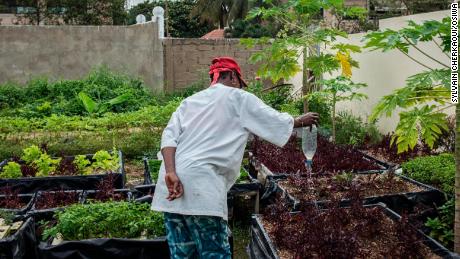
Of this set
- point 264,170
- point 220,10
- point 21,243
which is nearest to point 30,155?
point 21,243

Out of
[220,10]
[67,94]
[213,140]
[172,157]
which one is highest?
[220,10]

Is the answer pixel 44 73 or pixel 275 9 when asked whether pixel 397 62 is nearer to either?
pixel 275 9

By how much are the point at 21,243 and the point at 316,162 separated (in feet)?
11.9

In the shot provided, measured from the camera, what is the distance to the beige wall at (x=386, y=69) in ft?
25.5

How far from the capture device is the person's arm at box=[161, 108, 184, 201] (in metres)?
3.21

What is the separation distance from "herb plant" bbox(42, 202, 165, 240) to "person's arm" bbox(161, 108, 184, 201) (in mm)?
1013

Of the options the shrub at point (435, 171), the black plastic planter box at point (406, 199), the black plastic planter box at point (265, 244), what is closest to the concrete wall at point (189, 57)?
the shrub at point (435, 171)

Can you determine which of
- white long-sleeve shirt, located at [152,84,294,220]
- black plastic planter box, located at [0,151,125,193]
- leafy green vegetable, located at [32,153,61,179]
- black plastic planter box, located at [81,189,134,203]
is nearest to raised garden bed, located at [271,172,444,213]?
black plastic planter box, located at [81,189,134,203]

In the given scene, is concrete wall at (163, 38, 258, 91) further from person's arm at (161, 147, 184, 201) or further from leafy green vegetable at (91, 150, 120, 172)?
person's arm at (161, 147, 184, 201)

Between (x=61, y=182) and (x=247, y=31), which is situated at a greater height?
(x=247, y=31)

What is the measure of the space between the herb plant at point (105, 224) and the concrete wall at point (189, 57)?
10.1 meters

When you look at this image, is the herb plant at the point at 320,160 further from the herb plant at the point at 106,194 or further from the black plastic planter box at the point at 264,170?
the herb plant at the point at 106,194

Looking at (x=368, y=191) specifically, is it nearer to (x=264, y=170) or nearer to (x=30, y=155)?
(x=264, y=170)

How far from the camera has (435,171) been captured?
5.66m
